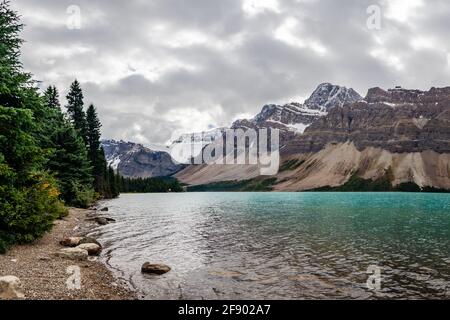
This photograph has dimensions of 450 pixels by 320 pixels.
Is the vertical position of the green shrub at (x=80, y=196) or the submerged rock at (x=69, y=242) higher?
the green shrub at (x=80, y=196)

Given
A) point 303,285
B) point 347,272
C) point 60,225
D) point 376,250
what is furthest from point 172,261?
point 60,225

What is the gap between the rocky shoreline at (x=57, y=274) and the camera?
17141 millimetres

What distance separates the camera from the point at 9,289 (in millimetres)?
15484

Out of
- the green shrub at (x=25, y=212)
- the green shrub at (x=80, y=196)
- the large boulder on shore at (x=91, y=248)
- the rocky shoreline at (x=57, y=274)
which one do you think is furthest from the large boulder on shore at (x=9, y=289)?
the green shrub at (x=80, y=196)

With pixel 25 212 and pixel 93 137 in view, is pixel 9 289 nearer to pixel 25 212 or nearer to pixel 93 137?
pixel 25 212

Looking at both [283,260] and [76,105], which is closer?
[283,260]

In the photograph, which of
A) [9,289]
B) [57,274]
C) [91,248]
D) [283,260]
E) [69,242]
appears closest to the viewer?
[9,289]

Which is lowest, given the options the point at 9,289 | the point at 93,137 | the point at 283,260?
the point at 283,260

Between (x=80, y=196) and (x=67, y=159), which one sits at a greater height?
(x=67, y=159)

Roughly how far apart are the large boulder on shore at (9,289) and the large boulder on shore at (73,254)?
11382 millimetres

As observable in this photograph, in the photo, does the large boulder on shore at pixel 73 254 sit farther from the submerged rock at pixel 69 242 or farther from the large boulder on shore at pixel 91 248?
the submerged rock at pixel 69 242

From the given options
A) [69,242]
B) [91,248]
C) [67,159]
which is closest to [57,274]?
[91,248]

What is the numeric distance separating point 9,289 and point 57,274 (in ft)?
19.0

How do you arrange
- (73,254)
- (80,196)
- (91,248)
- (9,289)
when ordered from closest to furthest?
(9,289)
(73,254)
(91,248)
(80,196)
